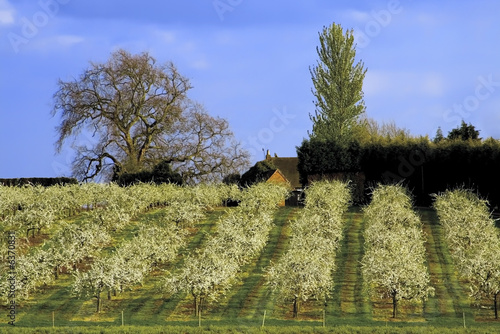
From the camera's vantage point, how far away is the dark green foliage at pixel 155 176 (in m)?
73.4

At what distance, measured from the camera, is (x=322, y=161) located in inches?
2761

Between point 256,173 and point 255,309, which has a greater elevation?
point 256,173

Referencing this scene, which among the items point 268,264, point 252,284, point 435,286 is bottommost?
point 435,286

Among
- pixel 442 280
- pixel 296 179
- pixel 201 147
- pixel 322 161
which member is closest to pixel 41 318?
pixel 442 280

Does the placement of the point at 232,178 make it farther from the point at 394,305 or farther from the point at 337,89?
the point at 394,305

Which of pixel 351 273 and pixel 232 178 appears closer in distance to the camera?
pixel 351 273

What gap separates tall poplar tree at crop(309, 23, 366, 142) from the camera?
77.9m

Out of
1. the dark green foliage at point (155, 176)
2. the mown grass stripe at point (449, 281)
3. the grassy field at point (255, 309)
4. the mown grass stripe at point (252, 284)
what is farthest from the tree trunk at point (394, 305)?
the dark green foliage at point (155, 176)

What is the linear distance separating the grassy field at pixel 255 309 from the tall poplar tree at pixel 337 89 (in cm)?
3645

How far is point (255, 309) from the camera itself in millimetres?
34938

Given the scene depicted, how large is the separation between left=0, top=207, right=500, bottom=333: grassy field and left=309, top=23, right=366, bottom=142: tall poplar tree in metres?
36.5

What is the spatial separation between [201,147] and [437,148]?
29.4m

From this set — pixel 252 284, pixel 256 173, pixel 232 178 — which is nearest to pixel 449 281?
pixel 252 284

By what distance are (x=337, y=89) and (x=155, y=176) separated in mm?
22686
